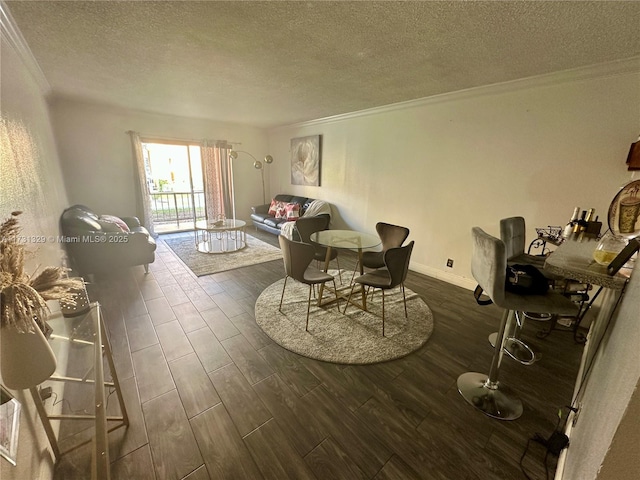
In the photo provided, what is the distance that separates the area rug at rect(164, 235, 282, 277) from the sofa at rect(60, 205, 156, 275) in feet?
2.21

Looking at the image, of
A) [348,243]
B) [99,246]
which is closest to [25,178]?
[99,246]

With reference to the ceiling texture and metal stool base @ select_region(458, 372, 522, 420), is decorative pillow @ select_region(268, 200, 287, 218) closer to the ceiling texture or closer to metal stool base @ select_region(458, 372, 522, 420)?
the ceiling texture

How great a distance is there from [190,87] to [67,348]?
10.2ft

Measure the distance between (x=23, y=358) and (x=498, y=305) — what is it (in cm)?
194

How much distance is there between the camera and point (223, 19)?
178 centimetres

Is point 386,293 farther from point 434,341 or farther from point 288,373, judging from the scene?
point 288,373

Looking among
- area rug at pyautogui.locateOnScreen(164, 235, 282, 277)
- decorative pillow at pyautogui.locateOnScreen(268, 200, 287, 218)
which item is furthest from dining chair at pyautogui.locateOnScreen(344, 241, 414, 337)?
decorative pillow at pyautogui.locateOnScreen(268, 200, 287, 218)

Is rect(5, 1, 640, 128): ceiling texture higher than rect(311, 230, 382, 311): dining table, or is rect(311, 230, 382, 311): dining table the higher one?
rect(5, 1, 640, 128): ceiling texture

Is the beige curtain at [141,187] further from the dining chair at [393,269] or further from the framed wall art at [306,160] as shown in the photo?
the dining chair at [393,269]

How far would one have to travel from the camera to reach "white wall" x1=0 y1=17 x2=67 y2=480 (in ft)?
3.30

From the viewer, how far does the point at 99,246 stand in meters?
3.24

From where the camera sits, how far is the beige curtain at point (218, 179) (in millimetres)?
5980

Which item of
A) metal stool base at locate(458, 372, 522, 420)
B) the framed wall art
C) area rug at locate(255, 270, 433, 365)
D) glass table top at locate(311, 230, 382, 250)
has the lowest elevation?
area rug at locate(255, 270, 433, 365)

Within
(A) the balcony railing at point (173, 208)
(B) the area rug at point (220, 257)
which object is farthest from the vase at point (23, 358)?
(A) the balcony railing at point (173, 208)
